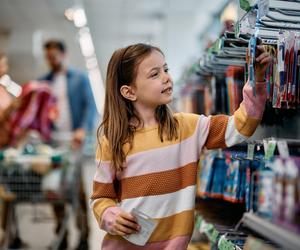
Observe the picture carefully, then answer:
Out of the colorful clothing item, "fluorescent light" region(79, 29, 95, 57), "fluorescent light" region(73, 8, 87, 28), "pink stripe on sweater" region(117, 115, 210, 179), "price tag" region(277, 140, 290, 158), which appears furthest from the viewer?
"fluorescent light" region(79, 29, 95, 57)

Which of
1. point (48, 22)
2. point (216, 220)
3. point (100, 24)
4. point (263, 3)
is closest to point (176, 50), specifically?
point (100, 24)

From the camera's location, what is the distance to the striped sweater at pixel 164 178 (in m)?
1.99

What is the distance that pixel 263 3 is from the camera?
6.43 ft

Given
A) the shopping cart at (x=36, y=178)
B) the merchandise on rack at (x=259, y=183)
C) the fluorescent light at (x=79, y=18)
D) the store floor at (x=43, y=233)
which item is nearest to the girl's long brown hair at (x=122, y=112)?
the merchandise on rack at (x=259, y=183)

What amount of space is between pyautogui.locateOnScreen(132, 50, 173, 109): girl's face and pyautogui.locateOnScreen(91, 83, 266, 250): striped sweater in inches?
4.2

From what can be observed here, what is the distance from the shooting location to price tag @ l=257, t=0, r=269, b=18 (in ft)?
6.34

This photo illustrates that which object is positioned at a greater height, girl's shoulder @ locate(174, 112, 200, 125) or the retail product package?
girl's shoulder @ locate(174, 112, 200, 125)

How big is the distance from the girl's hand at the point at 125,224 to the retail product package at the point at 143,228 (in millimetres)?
14

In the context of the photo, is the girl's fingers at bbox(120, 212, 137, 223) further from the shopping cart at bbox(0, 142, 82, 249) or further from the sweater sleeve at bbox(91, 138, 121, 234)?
the shopping cart at bbox(0, 142, 82, 249)

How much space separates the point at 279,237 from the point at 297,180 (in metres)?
0.12

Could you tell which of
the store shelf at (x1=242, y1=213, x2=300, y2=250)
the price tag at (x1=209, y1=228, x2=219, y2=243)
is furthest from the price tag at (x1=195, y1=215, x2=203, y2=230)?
the store shelf at (x1=242, y1=213, x2=300, y2=250)

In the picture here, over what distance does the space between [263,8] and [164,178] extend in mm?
673

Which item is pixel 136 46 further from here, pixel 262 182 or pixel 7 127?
pixel 7 127

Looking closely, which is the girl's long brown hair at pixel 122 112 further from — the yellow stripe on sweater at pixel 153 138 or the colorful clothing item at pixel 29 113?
the colorful clothing item at pixel 29 113
